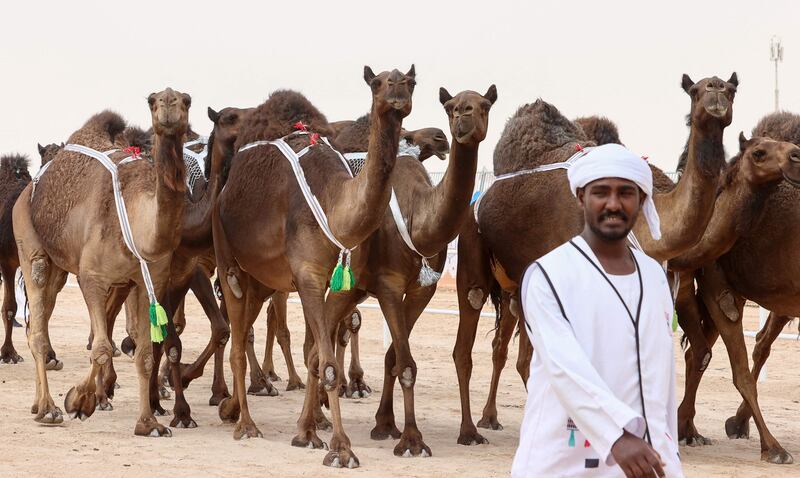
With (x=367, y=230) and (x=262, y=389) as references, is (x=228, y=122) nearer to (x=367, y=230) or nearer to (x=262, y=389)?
(x=367, y=230)

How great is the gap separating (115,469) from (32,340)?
2648 mm

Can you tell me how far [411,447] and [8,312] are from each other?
7383 millimetres

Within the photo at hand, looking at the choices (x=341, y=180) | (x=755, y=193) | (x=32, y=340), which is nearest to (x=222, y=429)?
Answer: (x=32, y=340)

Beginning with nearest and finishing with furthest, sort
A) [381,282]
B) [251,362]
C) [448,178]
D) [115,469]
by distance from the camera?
[115,469] < [448,178] < [381,282] < [251,362]

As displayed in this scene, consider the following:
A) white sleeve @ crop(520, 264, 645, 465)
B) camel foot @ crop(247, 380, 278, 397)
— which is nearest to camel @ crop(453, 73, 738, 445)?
camel foot @ crop(247, 380, 278, 397)

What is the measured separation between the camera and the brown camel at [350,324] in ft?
32.0

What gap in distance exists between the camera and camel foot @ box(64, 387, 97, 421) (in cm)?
923

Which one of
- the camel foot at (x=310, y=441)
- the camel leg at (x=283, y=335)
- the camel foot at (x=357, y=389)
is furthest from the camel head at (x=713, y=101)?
the camel leg at (x=283, y=335)

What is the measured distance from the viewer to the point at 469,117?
7758mm

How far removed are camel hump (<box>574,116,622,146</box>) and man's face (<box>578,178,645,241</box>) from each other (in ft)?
21.9

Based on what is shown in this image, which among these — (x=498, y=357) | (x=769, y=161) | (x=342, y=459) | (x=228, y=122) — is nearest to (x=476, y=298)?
(x=498, y=357)

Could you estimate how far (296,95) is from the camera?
971 centimetres

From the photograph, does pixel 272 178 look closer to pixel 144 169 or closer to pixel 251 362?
pixel 144 169

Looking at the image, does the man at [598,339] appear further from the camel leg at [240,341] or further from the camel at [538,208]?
the camel leg at [240,341]
